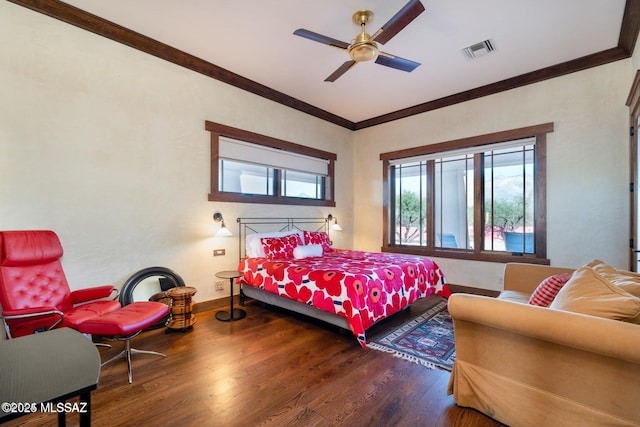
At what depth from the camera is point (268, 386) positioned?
2.04 metres

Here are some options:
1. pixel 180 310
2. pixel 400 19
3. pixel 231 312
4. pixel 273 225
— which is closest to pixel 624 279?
pixel 400 19

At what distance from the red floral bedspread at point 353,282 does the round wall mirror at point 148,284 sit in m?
0.83

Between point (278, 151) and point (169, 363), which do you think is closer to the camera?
point (169, 363)

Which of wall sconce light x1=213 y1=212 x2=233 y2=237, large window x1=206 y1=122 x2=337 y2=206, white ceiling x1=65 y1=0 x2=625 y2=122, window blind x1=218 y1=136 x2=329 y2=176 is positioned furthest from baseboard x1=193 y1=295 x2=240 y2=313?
white ceiling x1=65 y1=0 x2=625 y2=122

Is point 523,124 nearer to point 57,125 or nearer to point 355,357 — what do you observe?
point 355,357

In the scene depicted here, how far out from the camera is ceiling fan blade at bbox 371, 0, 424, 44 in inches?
81.8

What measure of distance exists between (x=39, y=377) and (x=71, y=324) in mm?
1357

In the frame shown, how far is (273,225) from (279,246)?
687 mm

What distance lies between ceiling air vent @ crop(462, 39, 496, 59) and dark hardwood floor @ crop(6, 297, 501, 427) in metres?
3.37

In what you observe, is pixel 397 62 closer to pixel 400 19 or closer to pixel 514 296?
pixel 400 19

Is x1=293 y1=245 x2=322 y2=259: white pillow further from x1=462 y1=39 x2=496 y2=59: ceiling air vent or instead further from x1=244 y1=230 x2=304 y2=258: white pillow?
x1=462 y1=39 x2=496 y2=59: ceiling air vent

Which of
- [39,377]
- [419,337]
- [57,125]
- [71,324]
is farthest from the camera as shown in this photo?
[419,337]

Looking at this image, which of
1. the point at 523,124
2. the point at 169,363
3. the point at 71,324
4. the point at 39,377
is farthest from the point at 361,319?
the point at 523,124

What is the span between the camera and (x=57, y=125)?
265cm
